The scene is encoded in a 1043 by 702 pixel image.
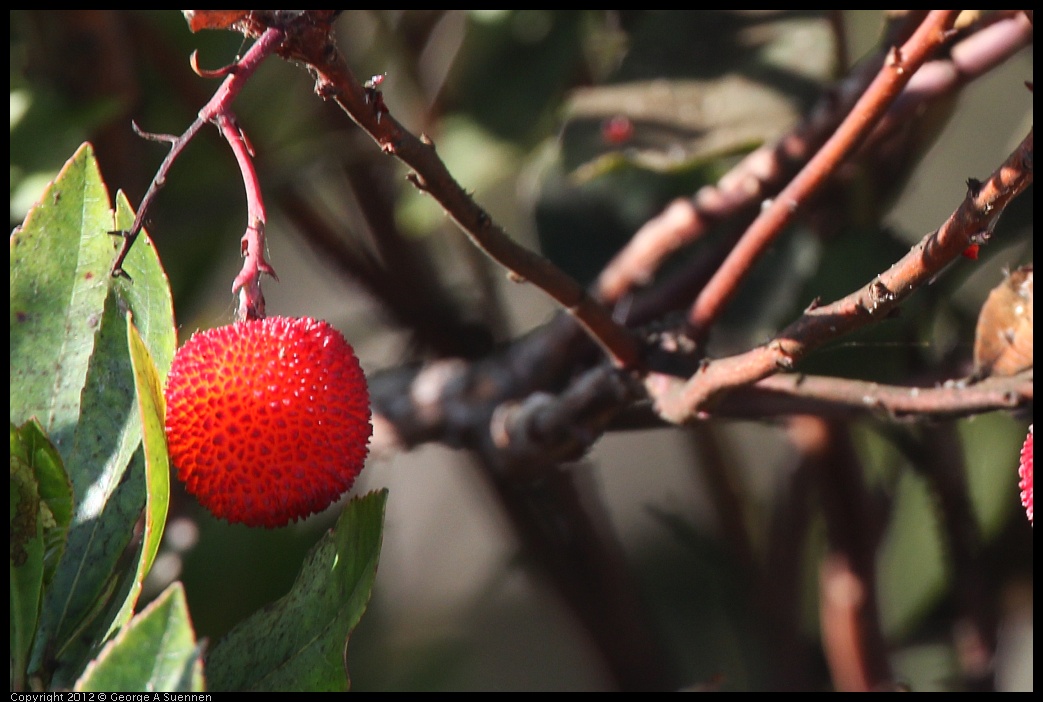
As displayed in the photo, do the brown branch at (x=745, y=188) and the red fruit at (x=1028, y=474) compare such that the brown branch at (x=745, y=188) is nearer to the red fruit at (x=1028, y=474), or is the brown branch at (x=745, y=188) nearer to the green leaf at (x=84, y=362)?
the red fruit at (x=1028, y=474)

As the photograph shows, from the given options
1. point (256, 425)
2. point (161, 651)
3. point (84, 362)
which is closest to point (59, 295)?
point (84, 362)

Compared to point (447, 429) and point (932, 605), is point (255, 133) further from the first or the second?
point (932, 605)

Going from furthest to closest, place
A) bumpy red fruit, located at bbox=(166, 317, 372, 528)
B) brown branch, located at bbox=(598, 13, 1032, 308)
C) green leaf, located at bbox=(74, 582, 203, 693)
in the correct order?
brown branch, located at bbox=(598, 13, 1032, 308) < bumpy red fruit, located at bbox=(166, 317, 372, 528) < green leaf, located at bbox=(74, 582, 203, 693)

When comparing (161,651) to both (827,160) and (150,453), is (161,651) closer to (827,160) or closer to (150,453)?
(150,453)

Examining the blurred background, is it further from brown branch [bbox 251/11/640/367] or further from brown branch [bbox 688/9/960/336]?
brown branch [bbox 251/11/640/367]

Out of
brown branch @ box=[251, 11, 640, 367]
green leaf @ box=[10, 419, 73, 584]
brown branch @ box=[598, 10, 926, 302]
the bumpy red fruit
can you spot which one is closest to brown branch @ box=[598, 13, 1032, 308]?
brown branch @ box=[598, 10, 926, 302]

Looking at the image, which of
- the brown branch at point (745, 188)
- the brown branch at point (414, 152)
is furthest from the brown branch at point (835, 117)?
the brown branch at point (414, 152)
